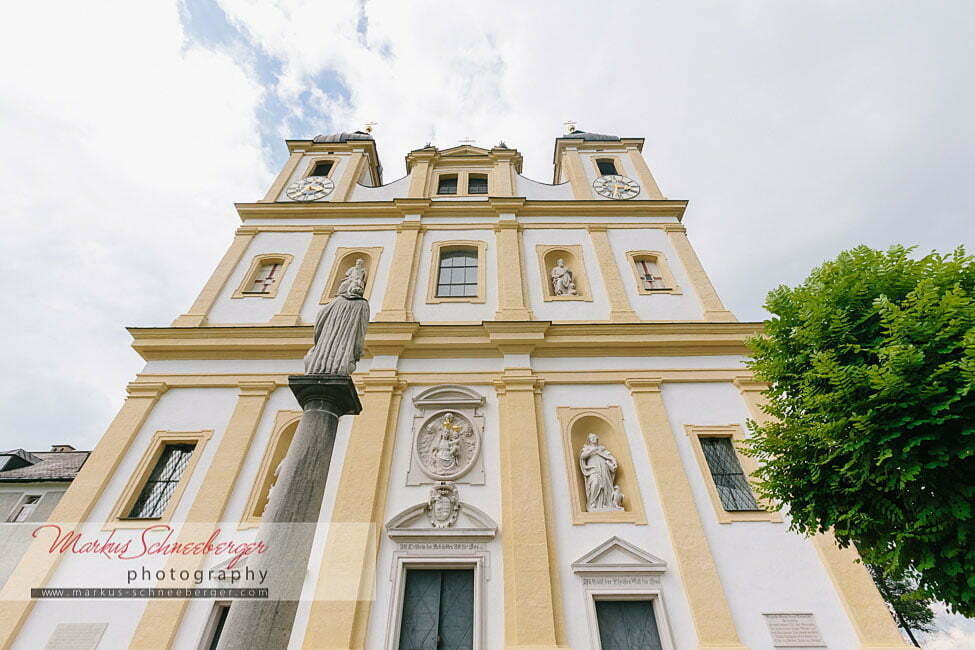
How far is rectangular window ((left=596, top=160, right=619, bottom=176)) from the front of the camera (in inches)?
675

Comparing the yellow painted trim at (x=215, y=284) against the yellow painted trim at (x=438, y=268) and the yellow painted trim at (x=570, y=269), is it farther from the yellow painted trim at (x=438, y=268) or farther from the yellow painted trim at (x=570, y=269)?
the yellow painted trim at (x=570, y=269)

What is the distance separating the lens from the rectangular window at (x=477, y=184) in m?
16.8

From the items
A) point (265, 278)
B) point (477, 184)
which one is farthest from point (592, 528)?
point (477, 184)

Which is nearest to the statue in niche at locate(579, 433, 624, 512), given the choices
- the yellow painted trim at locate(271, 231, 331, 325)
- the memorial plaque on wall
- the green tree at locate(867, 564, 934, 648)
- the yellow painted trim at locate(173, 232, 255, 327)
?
the memorial plaque on wall

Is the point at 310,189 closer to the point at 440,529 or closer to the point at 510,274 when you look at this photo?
the point at 510,274

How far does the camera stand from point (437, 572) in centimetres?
838

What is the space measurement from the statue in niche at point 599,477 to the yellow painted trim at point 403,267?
501cm

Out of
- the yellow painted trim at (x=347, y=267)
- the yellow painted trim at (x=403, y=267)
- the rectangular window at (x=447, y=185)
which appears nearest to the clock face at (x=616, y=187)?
the rectangular window at (x=447, y=185)

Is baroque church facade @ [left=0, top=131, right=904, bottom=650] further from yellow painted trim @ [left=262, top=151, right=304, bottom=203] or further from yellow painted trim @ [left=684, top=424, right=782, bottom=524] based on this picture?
yellow painted trim @ [left=262, top=151, right=304, bottom=203]

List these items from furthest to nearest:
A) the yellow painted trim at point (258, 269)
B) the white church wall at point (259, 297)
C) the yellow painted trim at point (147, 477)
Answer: the yellow painted trim at point (258, 269) < the white church wall at point (259, 297) < the yellow painted trim at point (147, 477)

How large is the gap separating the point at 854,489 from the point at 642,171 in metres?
13.0

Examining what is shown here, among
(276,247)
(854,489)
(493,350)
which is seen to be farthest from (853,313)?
(276,247)

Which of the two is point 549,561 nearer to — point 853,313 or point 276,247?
point 853,313

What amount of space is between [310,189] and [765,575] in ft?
50.4
